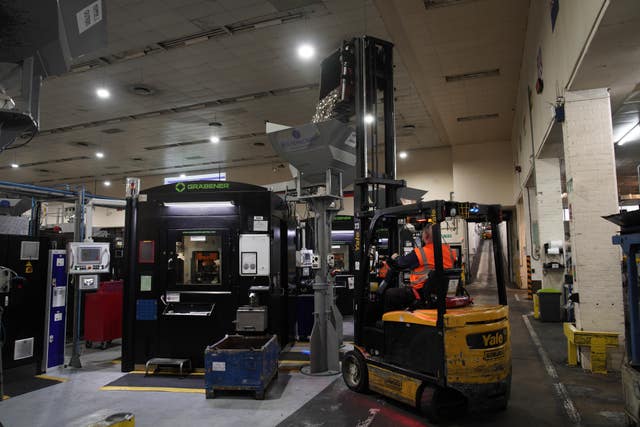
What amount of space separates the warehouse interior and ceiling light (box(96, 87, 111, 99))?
0.07 metres

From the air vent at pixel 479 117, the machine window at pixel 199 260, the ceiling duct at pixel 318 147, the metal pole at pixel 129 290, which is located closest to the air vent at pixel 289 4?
the ceiling duct at pixel 318 147

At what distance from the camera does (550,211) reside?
32.3ft

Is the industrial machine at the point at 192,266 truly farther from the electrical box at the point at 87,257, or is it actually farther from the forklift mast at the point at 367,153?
the forklift mast at the point at 367,153

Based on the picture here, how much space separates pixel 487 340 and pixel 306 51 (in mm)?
7547

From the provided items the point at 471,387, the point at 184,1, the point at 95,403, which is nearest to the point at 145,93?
the point at 184,1

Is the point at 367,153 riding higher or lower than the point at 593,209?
higher

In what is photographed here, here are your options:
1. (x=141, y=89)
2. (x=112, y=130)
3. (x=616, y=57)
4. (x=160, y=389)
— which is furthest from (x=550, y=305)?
(x=112, y=130)

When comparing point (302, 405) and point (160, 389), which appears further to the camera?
point (160, 389)

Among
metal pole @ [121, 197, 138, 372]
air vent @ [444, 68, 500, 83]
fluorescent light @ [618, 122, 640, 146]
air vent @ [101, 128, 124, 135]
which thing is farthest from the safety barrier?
air vent @ [101, 128, 124, 135]

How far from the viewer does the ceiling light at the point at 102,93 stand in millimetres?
11502

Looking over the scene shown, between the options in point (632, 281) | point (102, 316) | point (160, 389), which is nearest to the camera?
point (632, 281)

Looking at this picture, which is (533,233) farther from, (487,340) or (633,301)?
(487,340)

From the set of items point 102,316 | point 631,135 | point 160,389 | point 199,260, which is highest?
point 631,135

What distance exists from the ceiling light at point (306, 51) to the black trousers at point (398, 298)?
638cm
